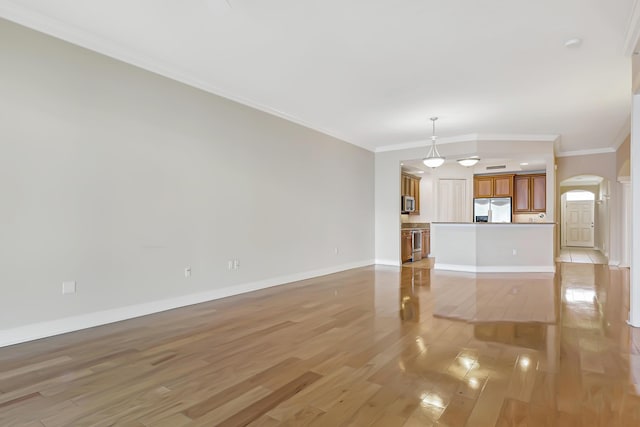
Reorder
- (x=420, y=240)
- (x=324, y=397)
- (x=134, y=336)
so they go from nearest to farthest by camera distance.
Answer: (x=324, y=397) → (x=134, y=336) → (x=420, y=240)

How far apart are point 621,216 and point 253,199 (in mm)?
8593

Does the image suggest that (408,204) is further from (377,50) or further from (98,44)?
(98,44)

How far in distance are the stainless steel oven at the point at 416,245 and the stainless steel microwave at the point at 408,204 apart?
2.01ft

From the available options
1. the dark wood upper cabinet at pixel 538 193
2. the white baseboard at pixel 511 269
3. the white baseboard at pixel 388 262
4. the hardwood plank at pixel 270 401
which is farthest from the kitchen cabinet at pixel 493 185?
the hardwood plank at pixel 270 401

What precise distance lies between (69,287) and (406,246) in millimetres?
7079

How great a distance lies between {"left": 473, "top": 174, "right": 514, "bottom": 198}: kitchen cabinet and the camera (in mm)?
10227

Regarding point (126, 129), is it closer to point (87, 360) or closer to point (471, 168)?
point (87, 360)

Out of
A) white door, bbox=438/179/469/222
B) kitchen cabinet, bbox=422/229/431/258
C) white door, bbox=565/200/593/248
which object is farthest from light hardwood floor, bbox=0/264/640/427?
white door, bbox=565/200/593/248

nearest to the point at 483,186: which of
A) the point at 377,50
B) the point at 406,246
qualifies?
the point at 406,246

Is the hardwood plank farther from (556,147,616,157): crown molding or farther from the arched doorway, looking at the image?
the arched doorway

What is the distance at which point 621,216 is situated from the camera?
8.06 m

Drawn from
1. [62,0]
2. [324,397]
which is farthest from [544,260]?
[62,0]

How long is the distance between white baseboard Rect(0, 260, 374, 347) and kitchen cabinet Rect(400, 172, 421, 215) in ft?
16.3

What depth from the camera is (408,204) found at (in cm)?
923
